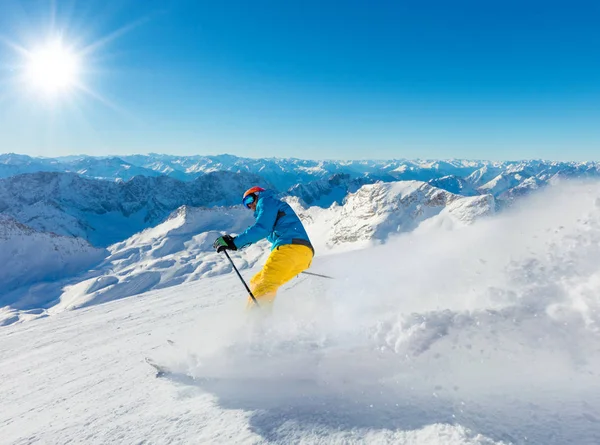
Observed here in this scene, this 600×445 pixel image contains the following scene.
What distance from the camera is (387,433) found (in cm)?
293

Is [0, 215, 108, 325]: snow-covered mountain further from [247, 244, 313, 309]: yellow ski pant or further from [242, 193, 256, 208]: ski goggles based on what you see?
[247, 244, 313, 309]: yellow ski pant

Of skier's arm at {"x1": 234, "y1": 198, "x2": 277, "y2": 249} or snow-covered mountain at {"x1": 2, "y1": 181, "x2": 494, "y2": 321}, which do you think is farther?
snow-covered mountain at {"x1": 2, "y1": 181, "x2": 494, "y2": 321}

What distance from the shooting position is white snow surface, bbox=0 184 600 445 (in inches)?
121

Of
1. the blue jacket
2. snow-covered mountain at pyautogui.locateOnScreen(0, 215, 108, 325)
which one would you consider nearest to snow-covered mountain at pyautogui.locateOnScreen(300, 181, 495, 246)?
the blue jacket

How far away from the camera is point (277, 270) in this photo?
5453 millimetres

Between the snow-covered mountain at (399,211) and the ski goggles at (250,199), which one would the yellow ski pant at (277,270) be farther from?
the snow-covered mountain at (399,211)

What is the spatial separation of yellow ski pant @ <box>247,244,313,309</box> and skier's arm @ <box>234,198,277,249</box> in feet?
1.25

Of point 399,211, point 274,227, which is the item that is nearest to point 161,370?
point 274,227

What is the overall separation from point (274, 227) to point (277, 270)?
78 centimetres

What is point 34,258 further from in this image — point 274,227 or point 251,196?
point 274,227

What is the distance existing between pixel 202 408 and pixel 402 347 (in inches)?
92.0

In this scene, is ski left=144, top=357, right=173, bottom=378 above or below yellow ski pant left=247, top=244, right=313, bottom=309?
below

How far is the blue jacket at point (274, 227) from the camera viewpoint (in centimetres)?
569

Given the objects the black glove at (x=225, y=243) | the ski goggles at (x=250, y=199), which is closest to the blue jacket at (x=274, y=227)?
the black glove at (x=225, y=243)
